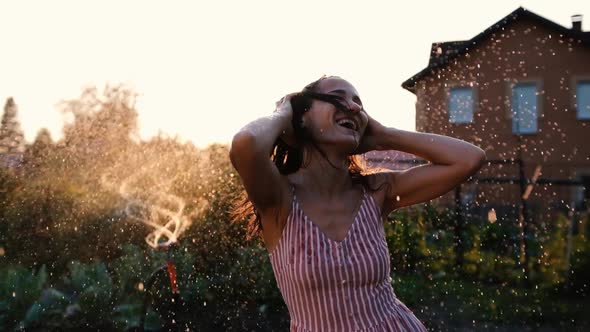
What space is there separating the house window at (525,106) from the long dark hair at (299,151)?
745 inches

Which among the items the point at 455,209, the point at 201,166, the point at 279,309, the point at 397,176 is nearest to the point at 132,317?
the point at 279,309

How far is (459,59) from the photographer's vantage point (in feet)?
70.6

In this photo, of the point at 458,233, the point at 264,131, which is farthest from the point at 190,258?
the point at 264,131

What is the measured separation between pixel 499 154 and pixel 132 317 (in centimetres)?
1646

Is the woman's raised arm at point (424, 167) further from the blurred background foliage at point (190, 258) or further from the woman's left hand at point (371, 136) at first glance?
the blurred background foliage at point (190, 258)

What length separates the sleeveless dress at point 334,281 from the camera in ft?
5.90

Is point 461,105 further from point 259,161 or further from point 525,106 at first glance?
point 259,161

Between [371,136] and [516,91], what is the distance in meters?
20.6

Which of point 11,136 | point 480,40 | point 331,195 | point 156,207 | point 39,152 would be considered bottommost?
point 156,207

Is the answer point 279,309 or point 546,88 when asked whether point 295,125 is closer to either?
point 279,309

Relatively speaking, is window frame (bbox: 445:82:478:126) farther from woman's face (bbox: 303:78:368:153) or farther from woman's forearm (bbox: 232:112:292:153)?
woman's forearm (bbox: 232:112:292:153)

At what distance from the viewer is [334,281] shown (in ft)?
5.89

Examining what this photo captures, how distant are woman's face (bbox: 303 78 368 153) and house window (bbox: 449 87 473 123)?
60.6 ft

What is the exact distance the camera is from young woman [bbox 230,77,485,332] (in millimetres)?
1801
